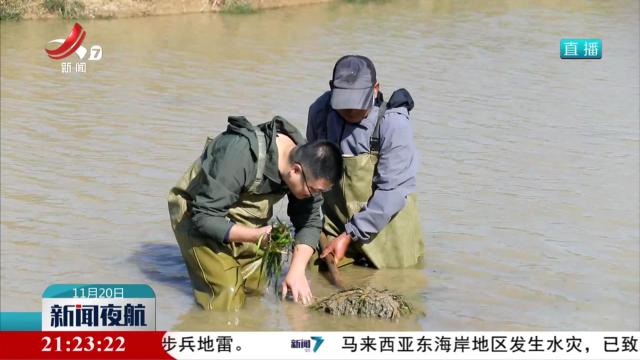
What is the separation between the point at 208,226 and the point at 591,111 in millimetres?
7023

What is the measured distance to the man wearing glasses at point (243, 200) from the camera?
529 centimetres

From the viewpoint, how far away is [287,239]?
19.2 feet

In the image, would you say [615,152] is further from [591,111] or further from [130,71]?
[130,71]

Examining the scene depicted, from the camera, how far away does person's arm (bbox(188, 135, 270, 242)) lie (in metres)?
5.42

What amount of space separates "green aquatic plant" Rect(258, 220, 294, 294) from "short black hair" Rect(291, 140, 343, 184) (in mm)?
670

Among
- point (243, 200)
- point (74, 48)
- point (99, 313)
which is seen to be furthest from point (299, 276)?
point (74, 48)

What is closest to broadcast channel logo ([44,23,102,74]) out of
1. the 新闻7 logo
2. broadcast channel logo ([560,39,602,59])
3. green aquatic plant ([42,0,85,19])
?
the 新闻7 logo

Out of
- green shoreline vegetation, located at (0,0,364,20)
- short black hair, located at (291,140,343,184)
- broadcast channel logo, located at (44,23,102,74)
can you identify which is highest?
short black hair, located at (291,140,343,184)

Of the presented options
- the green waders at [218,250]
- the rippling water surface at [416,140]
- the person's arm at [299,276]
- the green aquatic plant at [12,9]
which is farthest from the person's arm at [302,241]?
the green aquatic plant at [12,9]

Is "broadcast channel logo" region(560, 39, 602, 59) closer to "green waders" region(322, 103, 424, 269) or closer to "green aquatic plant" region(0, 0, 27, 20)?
"green aquatic plant" region(0, 0, 27, 20)

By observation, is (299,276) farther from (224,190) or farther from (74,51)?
(74,51)

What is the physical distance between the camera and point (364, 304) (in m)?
6.15

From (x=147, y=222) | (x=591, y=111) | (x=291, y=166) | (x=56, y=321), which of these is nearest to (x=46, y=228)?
(x=147, y=222)

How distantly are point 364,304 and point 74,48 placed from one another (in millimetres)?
8846
